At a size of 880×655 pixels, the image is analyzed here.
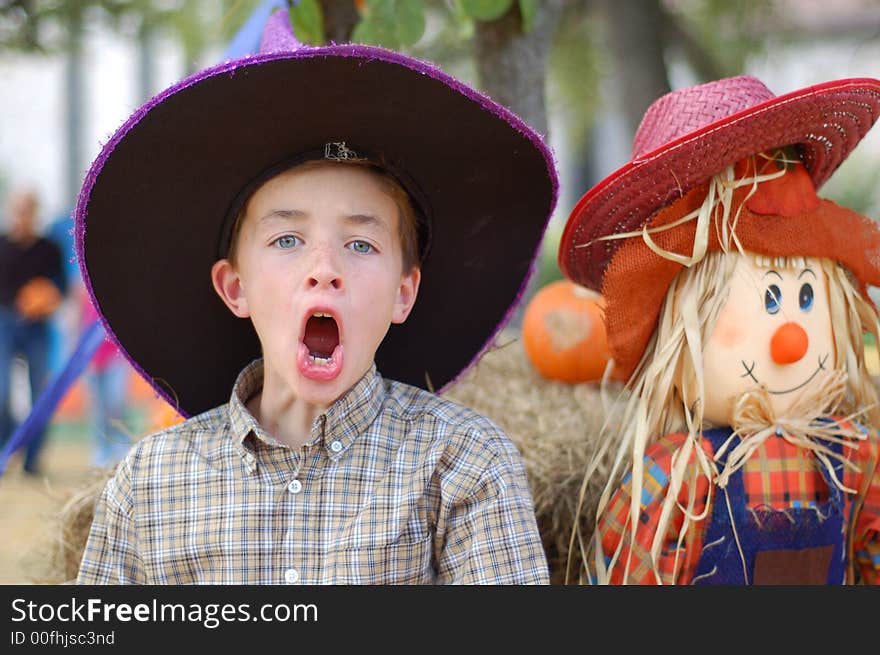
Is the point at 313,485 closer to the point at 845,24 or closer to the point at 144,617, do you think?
the point at 144,617

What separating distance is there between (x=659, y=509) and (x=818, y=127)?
778mm

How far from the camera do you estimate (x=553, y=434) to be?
242 centimetres

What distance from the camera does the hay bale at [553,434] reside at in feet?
7.07

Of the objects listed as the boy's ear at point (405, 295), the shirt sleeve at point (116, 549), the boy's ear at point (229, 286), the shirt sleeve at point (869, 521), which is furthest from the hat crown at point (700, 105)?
the shirt sleeve at point (116, 549)

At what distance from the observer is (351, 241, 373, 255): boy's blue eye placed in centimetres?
168

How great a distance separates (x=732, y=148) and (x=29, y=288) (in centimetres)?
470

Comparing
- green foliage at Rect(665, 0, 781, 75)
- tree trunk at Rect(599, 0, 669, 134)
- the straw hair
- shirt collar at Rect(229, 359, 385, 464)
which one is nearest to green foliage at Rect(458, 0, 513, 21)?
the straw hair

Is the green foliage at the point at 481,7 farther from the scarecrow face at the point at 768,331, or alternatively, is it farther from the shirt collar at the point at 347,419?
the shirt collar at the point at 347,419

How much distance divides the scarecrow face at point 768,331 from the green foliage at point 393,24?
1.04 metres

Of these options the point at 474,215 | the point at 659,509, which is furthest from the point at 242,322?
the point at 659,509

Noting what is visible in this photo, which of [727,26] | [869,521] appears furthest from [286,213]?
[727,26]

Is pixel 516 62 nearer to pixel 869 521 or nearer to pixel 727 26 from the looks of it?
pixel 727 26

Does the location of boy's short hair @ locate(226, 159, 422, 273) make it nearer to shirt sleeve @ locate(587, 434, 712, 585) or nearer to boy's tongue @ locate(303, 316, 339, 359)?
boy's tongue @ locate(303, 316, 339, 359)

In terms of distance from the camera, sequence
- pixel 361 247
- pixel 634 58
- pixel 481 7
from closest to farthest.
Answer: pixel 361 247
pixel 481 7
pixel 634 58
